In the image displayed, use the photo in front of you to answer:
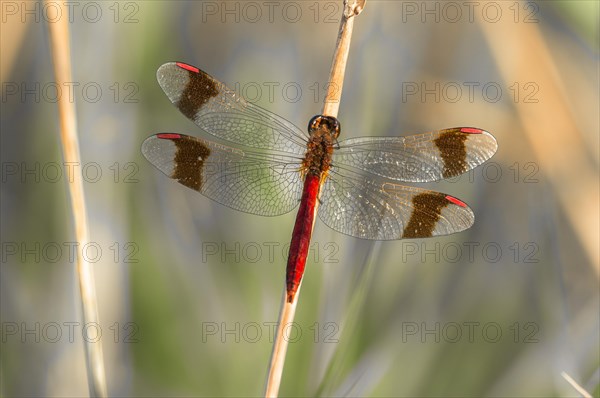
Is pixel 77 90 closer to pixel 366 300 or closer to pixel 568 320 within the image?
pixel 366 300

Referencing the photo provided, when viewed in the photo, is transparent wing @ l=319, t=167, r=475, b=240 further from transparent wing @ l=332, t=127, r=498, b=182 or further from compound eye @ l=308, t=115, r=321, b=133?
compound eye @ l=308, t=115, r=321, b=133

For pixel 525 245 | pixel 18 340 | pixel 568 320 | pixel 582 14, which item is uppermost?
pixel 582 14

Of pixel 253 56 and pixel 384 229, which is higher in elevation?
pixel 253 56

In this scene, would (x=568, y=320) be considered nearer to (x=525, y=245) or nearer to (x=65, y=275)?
(x=525, y=245)

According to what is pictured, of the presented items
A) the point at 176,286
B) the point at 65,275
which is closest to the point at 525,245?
the point at 176,286

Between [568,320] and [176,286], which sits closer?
[176,286]

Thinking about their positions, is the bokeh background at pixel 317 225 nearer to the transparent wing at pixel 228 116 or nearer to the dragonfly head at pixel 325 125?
the transparent wing at pixel 228 116
